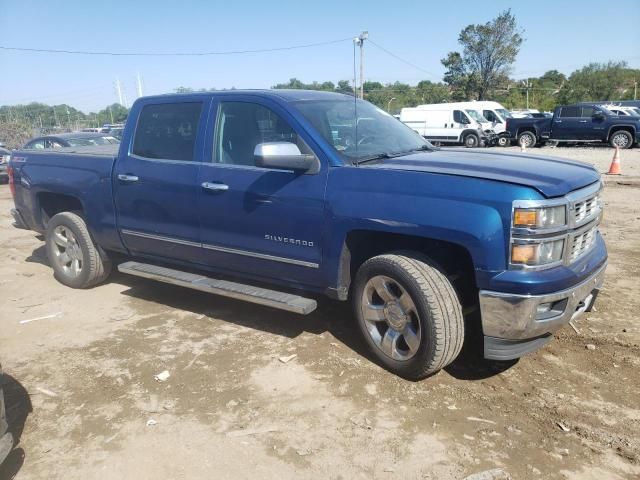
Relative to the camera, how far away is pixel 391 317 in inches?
137

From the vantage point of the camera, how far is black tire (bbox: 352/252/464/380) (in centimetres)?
320

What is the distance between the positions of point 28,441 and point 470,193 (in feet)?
9.45

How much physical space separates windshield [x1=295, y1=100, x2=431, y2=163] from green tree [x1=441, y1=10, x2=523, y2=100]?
4861cm

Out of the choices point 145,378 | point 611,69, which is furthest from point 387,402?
point 611,69

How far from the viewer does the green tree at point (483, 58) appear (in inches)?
1877

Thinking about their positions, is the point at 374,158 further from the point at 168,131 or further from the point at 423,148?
the point at 168,131

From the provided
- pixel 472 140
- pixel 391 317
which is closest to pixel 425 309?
pixel 391 317

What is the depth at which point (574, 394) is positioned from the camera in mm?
3244

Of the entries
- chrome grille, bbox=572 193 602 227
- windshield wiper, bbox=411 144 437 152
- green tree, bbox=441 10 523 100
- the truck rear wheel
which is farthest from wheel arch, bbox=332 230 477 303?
green tree, bbox=441 10 523 100

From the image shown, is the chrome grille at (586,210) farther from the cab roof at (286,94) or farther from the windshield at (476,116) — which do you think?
the windshield at (476,116)

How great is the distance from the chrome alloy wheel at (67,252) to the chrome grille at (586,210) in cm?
457

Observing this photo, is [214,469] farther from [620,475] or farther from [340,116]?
[340,116]

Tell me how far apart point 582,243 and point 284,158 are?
199cm

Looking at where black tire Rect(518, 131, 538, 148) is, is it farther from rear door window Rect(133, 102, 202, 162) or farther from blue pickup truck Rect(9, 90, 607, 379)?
rear door window Rect(133, 102, 202, 162)
